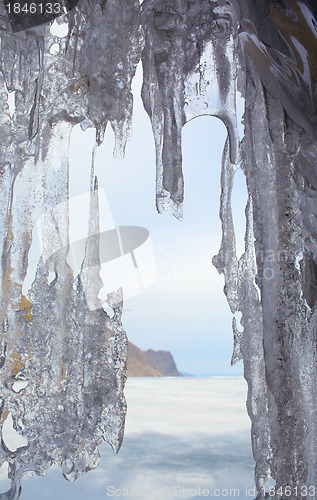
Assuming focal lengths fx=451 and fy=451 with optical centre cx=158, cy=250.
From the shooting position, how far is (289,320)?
4.32 ft

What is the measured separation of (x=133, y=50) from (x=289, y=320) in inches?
46.1

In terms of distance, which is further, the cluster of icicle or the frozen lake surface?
the frozen lake surface

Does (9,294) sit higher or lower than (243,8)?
lower

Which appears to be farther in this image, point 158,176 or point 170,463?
point 170,463

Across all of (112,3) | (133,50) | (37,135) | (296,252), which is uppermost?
(112,3)

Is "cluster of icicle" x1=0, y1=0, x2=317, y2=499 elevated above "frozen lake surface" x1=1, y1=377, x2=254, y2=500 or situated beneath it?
elevated above

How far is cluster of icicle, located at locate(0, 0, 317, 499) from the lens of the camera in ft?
4.59

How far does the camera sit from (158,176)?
1646mm

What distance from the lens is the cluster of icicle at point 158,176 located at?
140cm

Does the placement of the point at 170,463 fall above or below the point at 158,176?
below

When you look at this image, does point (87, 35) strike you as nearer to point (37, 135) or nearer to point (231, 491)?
point (37, 135)

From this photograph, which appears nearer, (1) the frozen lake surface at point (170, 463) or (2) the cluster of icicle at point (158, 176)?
(2) the cluster of icicle at point (158, 176)

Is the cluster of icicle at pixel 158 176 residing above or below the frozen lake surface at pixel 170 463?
above

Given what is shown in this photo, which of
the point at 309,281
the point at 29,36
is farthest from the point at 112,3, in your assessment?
the point at 309,281
